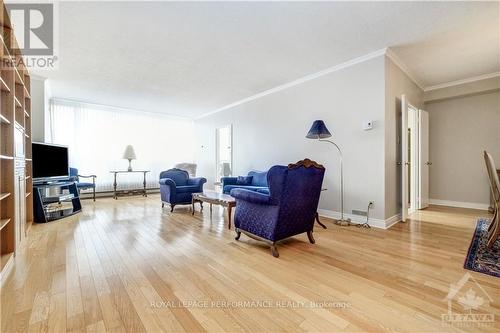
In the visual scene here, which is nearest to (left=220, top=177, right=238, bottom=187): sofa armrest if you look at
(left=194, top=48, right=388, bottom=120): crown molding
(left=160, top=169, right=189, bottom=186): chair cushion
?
(left=160, top=169, right=189, bottom=186): chair cushion

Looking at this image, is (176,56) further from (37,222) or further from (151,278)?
(37,222)

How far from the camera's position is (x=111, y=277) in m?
1.84

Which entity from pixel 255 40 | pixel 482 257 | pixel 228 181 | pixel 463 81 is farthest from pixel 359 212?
pixel 463 81

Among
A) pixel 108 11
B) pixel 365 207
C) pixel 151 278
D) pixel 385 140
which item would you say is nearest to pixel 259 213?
pixel 151 278

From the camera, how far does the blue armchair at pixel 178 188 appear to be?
14.3ft

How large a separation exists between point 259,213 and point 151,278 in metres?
1.18

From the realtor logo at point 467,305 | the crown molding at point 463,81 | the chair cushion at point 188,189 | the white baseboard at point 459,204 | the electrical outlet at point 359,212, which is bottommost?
the realtor logo at point 467,305

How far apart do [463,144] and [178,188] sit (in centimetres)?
598

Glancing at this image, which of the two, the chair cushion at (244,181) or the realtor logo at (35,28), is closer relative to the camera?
the realtor logo at (35,28)

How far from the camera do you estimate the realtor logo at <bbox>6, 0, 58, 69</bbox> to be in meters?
2.30

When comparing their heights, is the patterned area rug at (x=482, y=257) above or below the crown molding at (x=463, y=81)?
below

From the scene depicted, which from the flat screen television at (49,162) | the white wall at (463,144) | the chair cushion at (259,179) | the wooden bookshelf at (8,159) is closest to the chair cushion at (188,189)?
the chair cushion at (259,179)

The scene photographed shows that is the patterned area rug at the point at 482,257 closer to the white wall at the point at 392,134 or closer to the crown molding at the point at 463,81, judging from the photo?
the white wall at the point at 392,134

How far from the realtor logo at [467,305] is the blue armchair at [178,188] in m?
3.98
